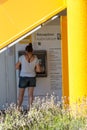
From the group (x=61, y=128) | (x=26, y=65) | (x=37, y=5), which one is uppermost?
(x=37, y=5)

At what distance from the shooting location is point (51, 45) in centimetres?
1259

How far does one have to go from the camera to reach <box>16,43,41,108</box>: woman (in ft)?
37.9

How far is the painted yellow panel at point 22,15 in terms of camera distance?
8977 mm

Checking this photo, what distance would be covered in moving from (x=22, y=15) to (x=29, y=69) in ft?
8.46

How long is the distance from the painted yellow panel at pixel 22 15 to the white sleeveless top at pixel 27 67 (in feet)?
8.17

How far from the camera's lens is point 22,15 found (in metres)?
9.20

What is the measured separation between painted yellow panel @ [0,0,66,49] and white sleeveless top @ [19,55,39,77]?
249 cm

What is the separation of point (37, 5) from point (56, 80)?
380 centimetres

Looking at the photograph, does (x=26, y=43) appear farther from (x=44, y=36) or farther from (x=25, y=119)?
(x=25, y=119)

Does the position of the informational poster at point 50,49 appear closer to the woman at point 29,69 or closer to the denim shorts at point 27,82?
the woman at point 29,69

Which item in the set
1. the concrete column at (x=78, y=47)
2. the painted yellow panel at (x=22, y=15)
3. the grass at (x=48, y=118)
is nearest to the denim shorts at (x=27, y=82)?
the painted yellow panel at (x=22, y=15)

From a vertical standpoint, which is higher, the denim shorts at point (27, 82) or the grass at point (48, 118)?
the denim shorts at point (27, 82)

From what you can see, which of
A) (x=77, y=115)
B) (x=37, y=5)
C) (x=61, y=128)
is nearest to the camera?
(x=61, y=128)

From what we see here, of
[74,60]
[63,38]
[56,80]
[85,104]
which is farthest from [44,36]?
[85,104]
